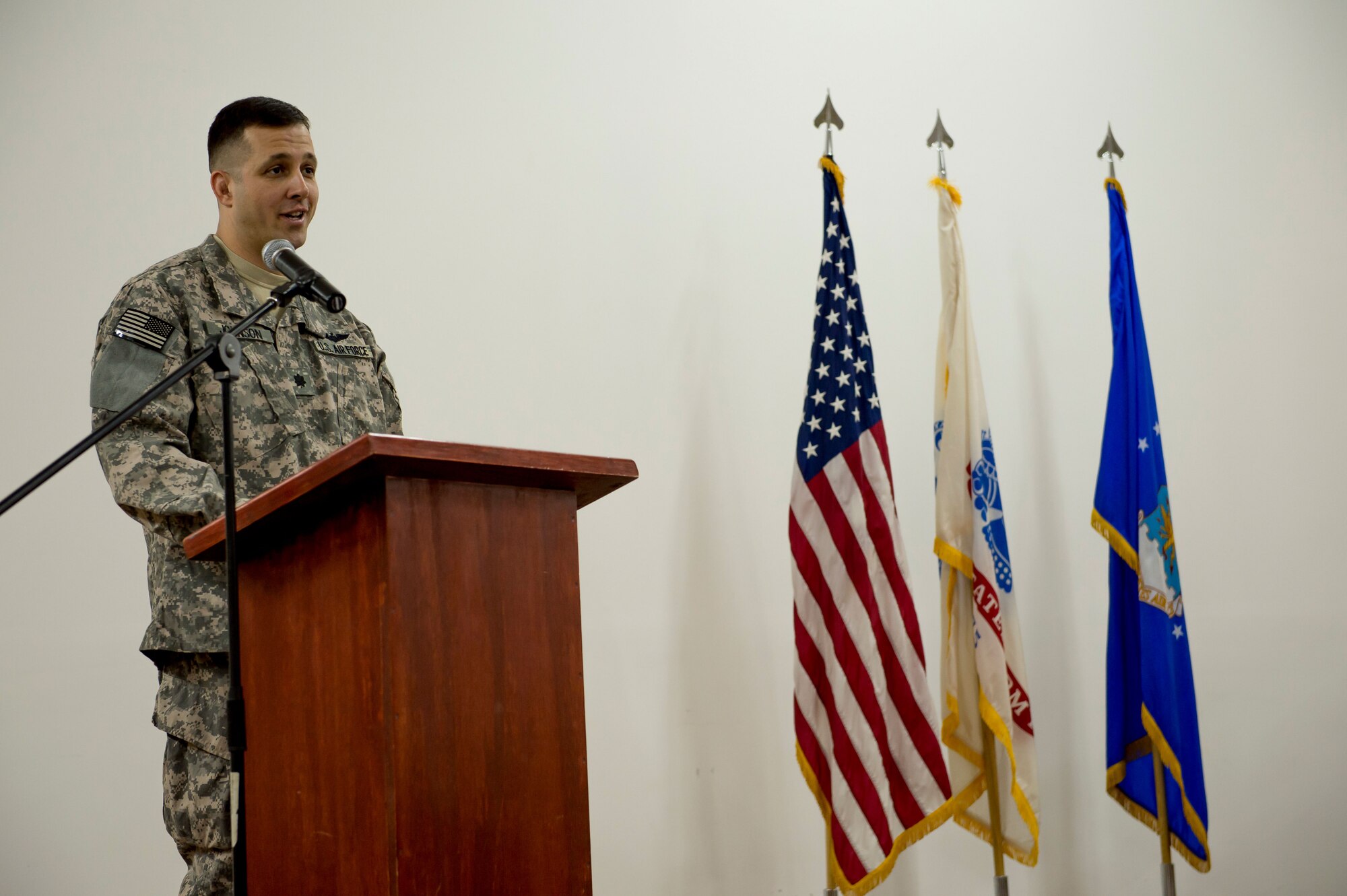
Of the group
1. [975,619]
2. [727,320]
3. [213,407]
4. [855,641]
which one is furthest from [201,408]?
[975,619]

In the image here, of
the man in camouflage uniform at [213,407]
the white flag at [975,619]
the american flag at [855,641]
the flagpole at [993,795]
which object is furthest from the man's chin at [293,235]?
the flagpole at [993,795]

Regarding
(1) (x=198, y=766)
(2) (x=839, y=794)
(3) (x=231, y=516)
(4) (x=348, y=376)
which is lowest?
(2) (x=839, y=794)

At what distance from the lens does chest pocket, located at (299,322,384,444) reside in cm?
196

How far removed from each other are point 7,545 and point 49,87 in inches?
43.6

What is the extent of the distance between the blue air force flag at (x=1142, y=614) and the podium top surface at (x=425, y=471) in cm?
229

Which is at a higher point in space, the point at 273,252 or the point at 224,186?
the point at 224,186

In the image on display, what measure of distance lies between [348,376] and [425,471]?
2.60ft

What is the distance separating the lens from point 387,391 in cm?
214

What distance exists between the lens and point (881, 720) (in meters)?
2.98

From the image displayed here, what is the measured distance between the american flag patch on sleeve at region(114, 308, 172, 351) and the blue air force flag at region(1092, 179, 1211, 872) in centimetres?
258

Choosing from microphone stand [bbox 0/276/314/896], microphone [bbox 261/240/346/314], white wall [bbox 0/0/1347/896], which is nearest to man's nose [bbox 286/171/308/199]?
microphone [bbox 261/240/346/314]

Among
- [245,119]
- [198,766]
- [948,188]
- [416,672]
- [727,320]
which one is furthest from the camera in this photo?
[727,320]

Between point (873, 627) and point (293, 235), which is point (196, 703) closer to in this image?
point (293, 235)

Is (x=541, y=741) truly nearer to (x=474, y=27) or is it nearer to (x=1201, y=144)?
(x=474, y=27)
